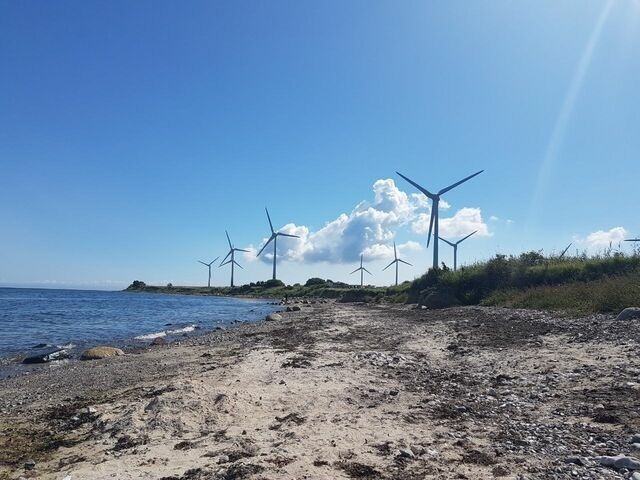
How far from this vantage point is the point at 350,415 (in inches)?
339

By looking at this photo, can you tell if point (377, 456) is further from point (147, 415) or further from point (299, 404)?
point (147, 415)

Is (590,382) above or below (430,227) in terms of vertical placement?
below

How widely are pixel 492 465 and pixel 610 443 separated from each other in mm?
1864

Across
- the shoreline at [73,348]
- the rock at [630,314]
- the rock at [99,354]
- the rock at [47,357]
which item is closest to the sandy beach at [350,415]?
the rock at [630,314]

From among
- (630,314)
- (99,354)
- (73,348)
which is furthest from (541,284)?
(73,348)

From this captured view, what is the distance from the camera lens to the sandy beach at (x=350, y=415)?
6.25 meters

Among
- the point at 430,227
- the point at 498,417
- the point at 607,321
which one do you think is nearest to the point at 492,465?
the point at 498,417

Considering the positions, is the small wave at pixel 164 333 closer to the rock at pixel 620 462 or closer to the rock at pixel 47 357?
the rock at pixel 47 357

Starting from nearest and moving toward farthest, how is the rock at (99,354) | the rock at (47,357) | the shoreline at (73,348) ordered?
the shoreline at (73,348), the rock at (47,357), the rock at (99,354)

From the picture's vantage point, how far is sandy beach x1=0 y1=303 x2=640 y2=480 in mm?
6254

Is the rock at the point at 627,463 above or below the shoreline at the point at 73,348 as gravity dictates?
above

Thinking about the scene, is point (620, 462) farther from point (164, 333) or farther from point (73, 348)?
point (164, 333)

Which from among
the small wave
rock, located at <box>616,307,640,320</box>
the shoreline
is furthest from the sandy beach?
the small wave

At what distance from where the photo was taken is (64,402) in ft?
38.6
